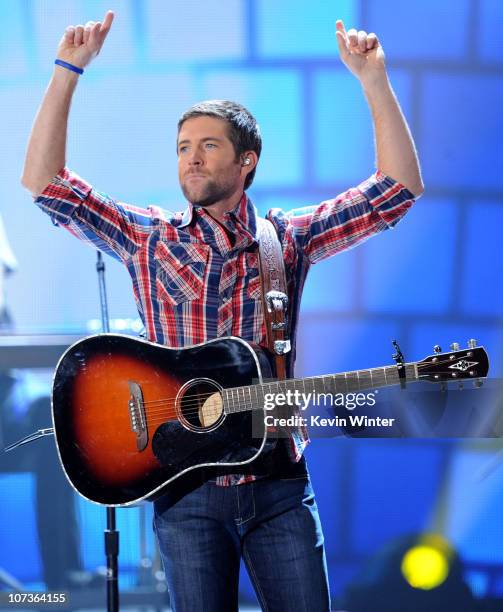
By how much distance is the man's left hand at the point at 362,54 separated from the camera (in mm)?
2395

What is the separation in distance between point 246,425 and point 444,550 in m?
1.65

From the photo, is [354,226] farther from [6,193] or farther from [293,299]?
[6,193]

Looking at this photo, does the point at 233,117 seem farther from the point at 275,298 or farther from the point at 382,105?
the point at 275,298

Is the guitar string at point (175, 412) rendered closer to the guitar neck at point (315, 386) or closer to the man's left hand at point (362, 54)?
the guitar neck at point (315, 386)

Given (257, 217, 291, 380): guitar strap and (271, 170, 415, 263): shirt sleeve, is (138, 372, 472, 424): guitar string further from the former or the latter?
(271, 170, 415, 263): shirt sleeve

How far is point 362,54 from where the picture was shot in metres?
2.42

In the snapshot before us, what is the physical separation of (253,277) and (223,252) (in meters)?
0.11

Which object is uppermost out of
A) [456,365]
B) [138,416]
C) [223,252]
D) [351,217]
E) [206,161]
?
[206,161]

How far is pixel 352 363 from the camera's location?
3410 millimetres

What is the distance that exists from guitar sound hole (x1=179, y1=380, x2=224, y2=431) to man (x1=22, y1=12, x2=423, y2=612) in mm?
138

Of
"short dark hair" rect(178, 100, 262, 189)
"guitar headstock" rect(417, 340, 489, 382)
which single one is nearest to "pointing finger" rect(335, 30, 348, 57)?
"short dark hair" rect(178, 100, 262, 189)

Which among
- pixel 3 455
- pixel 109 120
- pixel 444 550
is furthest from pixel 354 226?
pixel 3 455

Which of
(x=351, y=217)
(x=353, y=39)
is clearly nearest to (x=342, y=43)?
(x=353, y=39)

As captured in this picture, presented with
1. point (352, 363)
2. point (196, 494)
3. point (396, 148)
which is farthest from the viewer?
point (352, 363)
